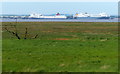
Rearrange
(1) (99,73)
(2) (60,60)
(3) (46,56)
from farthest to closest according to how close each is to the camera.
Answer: (3) (46,56), (2) (60,60), (1) (99,73)

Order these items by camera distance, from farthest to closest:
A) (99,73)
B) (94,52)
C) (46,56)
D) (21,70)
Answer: (94,52), (46,56), (21,70), (99,73)

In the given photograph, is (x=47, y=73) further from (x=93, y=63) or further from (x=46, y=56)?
(x=46, y=56)

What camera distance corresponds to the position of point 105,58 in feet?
71.4

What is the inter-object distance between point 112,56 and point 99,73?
5.59 meters

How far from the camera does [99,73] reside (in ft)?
56.5

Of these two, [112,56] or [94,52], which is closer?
[112,56]

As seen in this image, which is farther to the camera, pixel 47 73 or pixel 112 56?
pixel 112 56

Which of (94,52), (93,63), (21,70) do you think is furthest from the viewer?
(94,52)

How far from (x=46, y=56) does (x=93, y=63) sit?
502 centimetres

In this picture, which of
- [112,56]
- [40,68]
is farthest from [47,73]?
[112,56]

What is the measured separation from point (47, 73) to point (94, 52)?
8468 mm

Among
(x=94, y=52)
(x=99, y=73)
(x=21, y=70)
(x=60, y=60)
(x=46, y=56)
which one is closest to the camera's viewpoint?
(x=99, y=73)

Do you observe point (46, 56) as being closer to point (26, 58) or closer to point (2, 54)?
point (26, 58)

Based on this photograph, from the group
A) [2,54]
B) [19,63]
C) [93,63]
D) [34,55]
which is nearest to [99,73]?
[93,63]
